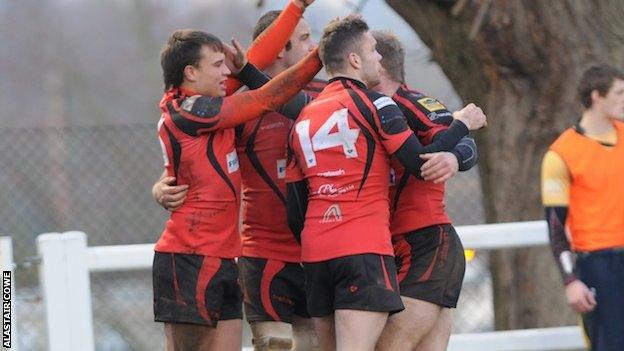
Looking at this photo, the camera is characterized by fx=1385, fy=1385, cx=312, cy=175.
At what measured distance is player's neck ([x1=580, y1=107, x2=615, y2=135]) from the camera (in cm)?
741

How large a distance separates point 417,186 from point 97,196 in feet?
14.9

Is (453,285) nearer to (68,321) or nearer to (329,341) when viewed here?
(329,341)

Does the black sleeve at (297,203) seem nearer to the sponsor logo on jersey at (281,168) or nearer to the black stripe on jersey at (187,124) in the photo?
the sponsor logo on jersey at (281,168)

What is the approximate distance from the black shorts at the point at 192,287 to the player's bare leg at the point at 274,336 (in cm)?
35

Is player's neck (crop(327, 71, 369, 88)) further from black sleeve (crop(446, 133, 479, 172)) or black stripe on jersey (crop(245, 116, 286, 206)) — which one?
black stripe on jersey (crop(245, 116, 286, 206))

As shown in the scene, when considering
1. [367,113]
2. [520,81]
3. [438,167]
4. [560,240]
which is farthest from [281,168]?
[520,81]

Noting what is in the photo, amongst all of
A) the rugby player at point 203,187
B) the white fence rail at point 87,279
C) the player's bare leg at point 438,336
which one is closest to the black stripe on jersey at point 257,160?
the rugby player at point 203,187

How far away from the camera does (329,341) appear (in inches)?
256

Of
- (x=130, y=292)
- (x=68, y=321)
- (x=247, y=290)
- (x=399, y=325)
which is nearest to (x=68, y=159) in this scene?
(x=130, y=292)

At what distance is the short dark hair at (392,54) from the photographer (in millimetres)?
6766

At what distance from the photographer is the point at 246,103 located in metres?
6.43

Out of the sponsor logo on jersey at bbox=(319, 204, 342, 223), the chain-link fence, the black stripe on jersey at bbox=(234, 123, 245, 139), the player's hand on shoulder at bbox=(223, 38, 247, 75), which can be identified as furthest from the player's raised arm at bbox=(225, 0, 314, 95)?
the chain-link fence

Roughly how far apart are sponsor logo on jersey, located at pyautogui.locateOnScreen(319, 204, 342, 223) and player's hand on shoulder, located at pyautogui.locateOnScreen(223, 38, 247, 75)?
974mm

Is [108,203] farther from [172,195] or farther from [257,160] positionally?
[172,195]
